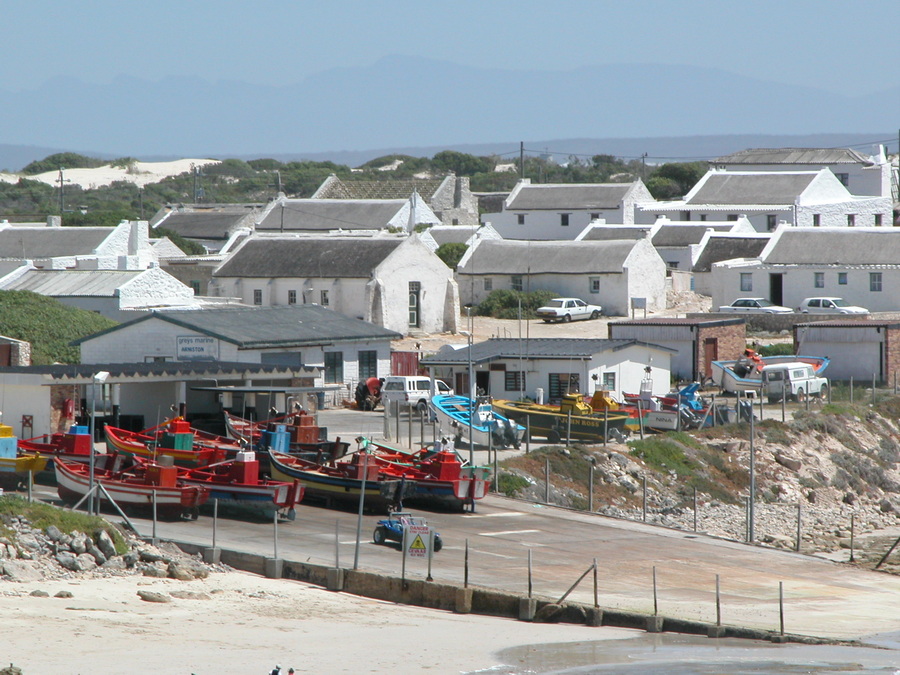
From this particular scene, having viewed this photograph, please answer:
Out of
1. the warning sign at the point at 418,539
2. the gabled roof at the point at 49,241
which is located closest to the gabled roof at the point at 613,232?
the gabled roof at the point at 49,241

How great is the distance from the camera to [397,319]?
6788 centimetres

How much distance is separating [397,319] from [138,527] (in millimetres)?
37239

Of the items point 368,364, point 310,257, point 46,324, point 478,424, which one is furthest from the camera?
point 310,257

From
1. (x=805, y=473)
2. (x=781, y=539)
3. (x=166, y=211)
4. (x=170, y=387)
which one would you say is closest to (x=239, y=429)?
(x=170, y=387)

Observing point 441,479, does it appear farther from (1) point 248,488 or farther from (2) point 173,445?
(2) point 173,445

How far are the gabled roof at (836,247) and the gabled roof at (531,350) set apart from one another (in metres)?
22.2

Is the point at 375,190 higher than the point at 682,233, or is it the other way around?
the point at 375,190

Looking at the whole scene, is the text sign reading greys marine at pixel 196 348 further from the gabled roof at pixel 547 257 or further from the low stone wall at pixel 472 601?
the gabled roof at pixel 547 257

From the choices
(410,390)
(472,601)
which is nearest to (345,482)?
(472,601)

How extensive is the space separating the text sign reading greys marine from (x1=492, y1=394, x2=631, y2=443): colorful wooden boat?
29.4ft

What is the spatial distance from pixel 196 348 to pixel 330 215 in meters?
44.4

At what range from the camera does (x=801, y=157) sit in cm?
10775

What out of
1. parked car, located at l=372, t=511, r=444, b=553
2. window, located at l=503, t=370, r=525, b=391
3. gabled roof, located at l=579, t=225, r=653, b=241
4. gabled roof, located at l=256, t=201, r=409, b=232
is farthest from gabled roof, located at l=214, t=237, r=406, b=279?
parked car, located at l=372, t=511, r=444, b=553

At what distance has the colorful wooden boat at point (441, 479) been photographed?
3497cm
